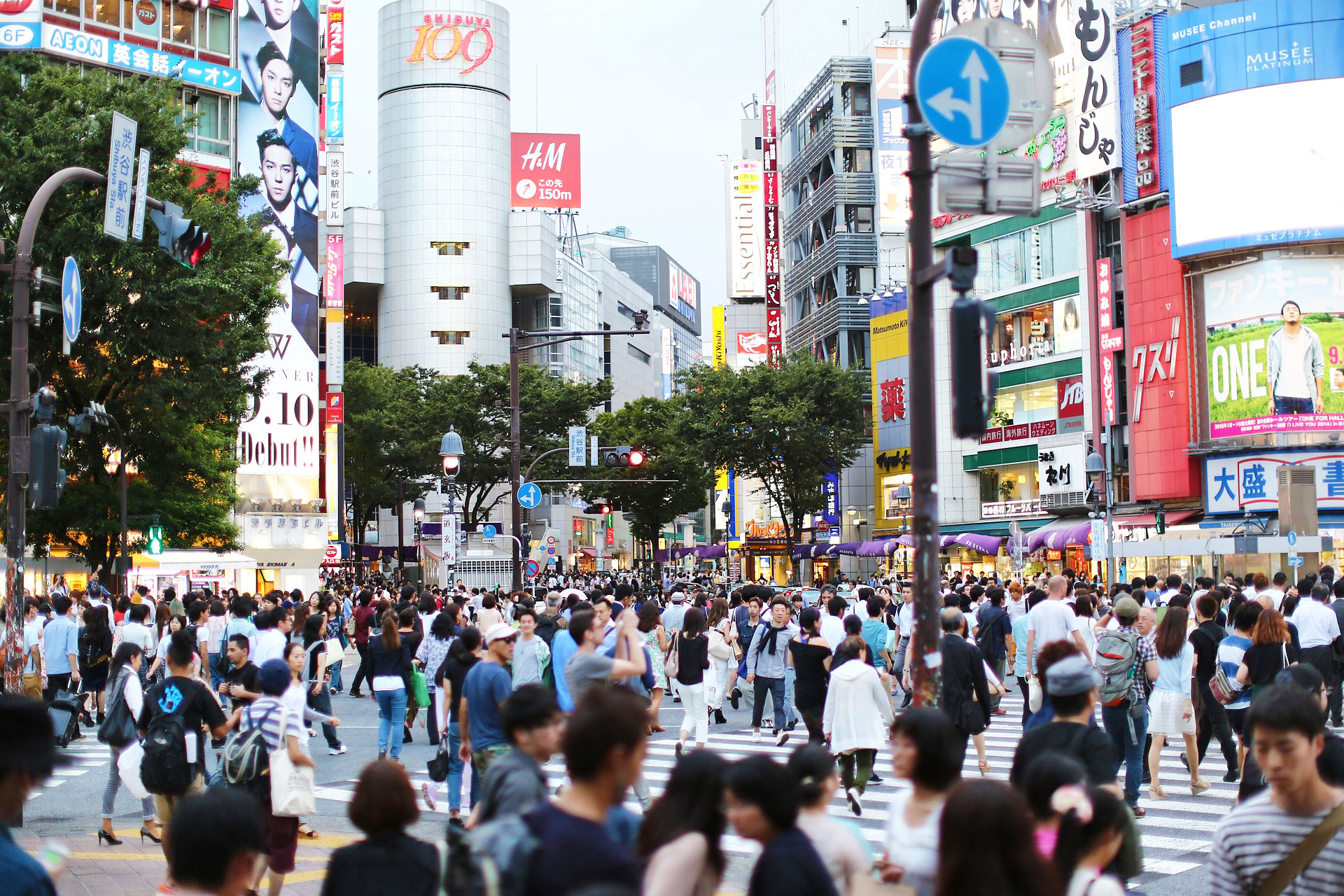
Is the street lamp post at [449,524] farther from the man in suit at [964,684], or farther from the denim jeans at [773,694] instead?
the man in suit at [964,684]

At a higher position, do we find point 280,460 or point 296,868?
point 280,460

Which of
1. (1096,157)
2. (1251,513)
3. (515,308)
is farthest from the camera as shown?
(515,308)

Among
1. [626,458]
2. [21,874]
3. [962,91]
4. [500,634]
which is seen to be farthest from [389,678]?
[626,458]

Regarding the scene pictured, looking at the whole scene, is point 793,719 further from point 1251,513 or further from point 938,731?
point 1251,513

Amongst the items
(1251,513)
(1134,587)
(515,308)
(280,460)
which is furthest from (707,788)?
(515,308)

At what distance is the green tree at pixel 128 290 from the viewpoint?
26062 mm

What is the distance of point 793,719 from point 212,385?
16680mm

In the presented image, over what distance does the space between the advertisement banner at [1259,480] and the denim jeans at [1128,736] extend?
34.0m

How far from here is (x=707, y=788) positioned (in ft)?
16.2

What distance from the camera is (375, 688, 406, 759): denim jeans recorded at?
568 inches

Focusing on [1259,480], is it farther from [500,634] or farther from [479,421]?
[500,634]

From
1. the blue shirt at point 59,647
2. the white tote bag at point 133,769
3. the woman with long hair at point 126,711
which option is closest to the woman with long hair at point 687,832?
the white tote bag at point 133,769

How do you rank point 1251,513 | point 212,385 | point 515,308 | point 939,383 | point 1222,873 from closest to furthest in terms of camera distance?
point 1222,873, point 212,385, point 1251,513, point 939,383, point 515,308

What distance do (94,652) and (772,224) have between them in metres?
64.8
